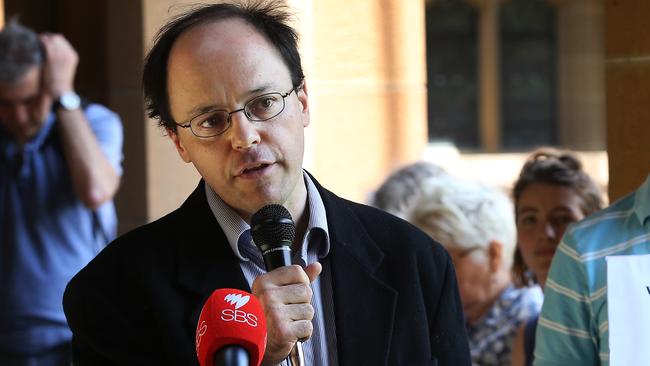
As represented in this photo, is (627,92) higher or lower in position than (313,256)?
higher

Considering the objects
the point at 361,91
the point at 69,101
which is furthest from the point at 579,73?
the point at 69,101

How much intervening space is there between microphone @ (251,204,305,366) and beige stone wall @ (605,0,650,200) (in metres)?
1.37

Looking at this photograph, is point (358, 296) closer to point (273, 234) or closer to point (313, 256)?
point (313, 256)

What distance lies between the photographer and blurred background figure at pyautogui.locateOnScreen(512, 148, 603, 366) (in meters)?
4.12

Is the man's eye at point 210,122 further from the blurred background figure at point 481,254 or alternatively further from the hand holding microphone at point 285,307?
Answer: the blurred background figure at point 481,254

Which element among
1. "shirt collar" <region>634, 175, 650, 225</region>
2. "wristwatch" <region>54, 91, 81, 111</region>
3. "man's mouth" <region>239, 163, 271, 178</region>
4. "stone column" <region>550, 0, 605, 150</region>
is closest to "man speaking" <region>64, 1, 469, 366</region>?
"man's mouth" <region>239, 163, 271, 178</region>

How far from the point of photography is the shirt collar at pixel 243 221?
2449mm

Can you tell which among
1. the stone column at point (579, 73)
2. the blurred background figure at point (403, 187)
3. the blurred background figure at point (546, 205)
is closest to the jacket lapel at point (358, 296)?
the blurred background figure at point (546, 205)

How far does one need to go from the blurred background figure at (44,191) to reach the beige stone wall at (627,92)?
2.16 meters

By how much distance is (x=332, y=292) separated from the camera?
2.47 m

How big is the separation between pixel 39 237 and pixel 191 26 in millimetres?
2451

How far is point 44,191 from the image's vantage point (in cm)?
475

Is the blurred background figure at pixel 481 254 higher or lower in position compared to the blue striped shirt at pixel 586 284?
lower

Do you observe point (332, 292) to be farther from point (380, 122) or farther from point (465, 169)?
point (465, 169)
